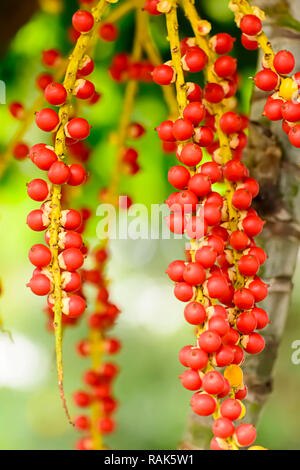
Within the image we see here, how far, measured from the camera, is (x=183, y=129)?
44cm

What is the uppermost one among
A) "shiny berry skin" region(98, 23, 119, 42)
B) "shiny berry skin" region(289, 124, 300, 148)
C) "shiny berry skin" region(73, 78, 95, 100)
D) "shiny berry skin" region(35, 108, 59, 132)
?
"shiny berry skin" region(98, 23, 119, 42)

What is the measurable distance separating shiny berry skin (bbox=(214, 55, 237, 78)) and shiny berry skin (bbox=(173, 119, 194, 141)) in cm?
10

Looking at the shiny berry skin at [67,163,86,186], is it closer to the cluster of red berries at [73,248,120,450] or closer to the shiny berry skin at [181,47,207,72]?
the shiny berry skin at [181,47,207,72]

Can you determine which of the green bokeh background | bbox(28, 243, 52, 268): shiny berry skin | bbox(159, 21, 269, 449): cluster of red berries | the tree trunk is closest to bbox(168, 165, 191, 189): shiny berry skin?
bbox(159, 21, 269, 449): cluster of red berries

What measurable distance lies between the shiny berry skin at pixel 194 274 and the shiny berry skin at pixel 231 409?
8cm

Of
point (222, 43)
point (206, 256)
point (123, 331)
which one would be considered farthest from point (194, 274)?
point (123, 331)

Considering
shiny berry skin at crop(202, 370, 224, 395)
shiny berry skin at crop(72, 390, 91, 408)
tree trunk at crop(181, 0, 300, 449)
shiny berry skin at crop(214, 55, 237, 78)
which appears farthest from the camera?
shiny berry skin at crop(72, 390, 91, 408)

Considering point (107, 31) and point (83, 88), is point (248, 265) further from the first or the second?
point (107, 31)

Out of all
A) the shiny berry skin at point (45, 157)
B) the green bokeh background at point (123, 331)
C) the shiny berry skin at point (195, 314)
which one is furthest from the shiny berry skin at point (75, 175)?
the green bokeh background at point (123, 331)

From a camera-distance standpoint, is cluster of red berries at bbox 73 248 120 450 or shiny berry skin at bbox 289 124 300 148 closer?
shiny berry skin at bbox 289 124 300 148

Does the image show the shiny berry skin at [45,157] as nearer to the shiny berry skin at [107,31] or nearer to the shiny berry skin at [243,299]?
the shiny berry skin at [243,299]

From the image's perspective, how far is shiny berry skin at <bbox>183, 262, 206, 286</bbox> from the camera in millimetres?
424

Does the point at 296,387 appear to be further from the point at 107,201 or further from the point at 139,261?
the point at 107,201
